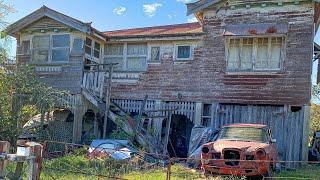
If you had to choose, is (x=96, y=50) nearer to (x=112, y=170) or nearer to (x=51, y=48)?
(x=51, y=48)

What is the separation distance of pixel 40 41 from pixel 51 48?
85cm

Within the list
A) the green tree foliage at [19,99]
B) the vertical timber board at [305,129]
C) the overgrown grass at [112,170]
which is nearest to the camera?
the overgrown grass at [112,170]

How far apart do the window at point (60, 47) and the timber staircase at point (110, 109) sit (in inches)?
61.2

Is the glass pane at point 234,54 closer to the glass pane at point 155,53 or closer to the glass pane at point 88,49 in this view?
the glass pane at point 155,53

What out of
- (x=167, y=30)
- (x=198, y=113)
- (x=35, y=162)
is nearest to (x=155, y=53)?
(x=167, y=30)

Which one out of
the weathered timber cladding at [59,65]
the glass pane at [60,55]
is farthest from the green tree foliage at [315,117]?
the glass pane at [60,55]

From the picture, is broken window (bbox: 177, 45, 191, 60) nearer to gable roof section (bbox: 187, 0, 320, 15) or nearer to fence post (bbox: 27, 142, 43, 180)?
gable roof section (bbox: 187, 0, 320, 15)

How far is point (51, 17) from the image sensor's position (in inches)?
867

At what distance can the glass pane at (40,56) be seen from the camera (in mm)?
22562

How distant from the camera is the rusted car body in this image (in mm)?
12719

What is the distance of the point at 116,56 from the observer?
22.6 meters

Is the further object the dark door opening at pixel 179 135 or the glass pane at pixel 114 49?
the glass pane at pixel 114 49

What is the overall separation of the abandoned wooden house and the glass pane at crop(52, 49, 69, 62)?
48 mm

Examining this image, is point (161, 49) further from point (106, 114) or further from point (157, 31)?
point (106, 114)
